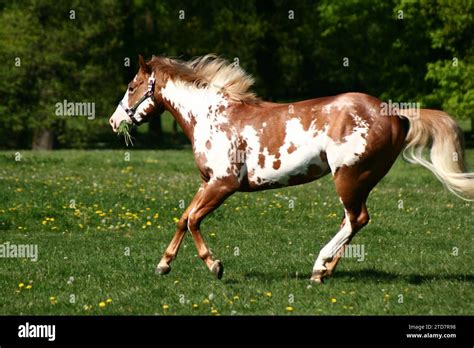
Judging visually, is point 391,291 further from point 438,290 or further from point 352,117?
A: point 352,117

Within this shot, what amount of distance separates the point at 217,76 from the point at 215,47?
133 feet

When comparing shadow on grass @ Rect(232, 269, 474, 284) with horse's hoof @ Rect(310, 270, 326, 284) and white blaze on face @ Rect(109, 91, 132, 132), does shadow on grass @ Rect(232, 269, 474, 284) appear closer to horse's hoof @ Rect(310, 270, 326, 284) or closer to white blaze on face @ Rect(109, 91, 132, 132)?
horse's hoof @ Rect(310, 270, 326, 284)

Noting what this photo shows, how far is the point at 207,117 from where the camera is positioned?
455 inches

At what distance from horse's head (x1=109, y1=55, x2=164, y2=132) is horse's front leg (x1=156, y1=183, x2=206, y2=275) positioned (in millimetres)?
1451

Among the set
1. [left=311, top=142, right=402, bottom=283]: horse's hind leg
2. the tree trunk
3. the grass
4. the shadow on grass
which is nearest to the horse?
[left=311, top=142, right=402, bottom=283]: horse's hind leg

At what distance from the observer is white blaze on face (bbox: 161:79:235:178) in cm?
1118

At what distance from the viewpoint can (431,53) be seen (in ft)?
157

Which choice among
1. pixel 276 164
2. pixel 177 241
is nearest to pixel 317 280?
pixel 276 164

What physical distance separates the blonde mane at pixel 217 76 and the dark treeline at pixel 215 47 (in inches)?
1107

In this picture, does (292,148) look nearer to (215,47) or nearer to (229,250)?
(229,250)

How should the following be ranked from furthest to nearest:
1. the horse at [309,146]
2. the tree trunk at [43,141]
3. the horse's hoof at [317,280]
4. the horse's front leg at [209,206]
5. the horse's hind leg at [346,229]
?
the tree trunk at [43,141]
the horse's front leg at [209,206]
the horse's hoof at [317,280]
the horse's hind leg at [346,229]
the horse at [309,146]

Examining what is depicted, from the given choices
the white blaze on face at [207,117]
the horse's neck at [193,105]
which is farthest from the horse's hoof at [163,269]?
the horse's neck at [193,105]

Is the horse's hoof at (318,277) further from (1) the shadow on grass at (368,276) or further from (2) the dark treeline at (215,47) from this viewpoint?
(2) the dark treeline at (215,47)

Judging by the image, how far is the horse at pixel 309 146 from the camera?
1076 centimetres
